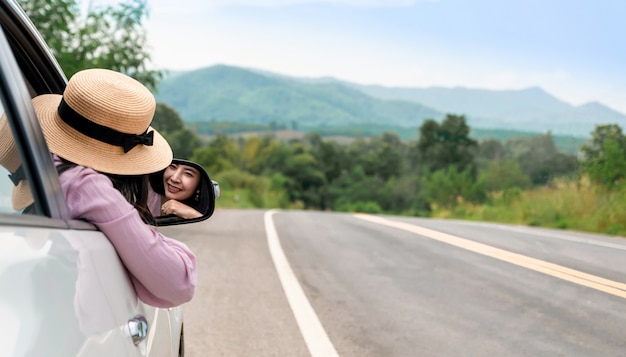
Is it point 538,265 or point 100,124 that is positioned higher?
point 100,124

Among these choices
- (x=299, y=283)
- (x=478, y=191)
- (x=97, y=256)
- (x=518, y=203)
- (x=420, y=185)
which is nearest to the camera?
(x=97, y=256)

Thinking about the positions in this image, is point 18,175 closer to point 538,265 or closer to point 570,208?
point 538,265

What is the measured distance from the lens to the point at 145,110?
2.38 m

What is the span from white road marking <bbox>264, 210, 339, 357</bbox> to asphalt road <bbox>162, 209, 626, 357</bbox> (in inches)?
0.6

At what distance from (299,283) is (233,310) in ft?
5.84

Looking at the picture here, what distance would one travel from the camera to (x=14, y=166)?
194 cm

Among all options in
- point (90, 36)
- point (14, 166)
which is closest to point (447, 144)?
point (90, 36)

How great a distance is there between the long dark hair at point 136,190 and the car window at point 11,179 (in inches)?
16.5

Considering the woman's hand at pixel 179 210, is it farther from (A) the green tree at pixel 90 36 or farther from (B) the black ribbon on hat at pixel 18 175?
(A) the green tree at pixel 90 36

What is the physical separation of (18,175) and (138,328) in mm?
520

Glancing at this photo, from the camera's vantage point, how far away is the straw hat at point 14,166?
1.87 m

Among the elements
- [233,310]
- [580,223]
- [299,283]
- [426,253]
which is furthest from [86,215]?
[580,223]

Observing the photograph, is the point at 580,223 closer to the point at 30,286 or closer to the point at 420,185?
the point at 30,286

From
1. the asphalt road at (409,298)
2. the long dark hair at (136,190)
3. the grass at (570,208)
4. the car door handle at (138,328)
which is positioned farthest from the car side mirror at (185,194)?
the grass at (570,208)
